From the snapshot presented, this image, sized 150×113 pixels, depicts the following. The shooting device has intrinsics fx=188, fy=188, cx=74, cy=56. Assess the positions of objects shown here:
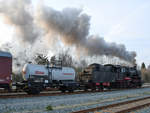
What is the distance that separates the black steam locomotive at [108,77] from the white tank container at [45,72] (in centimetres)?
314

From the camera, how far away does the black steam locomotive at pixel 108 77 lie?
2302 centimetres

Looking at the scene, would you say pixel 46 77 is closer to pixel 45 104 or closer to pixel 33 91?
pixel 33 91

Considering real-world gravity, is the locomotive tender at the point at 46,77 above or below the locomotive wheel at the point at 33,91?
above

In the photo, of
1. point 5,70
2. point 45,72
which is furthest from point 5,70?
point 45,72

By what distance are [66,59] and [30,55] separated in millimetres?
10276

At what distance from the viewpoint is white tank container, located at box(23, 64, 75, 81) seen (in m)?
16.9

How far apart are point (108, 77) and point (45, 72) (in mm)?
10627

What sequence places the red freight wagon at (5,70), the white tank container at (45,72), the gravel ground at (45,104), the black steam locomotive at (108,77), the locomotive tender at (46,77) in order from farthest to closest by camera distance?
the black steam locomotive at (108,77)
the white tank container at (45,72)
the locomotive tender at (46,77)
the red freight wagon at (5,70)
the gravel ground at (45,104)

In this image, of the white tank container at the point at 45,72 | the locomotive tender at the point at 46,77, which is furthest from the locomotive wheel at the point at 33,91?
the white tank container at the point at 45,72

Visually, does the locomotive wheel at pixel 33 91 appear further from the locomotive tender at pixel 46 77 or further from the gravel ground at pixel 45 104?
the gravel ground at pixel 45 104

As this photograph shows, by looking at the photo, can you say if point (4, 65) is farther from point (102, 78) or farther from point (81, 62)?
point (81, 62)

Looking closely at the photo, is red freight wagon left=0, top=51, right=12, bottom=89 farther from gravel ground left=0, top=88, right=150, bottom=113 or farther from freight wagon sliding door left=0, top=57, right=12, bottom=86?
gravel ground left=0, top=88, right=150, bottom=113

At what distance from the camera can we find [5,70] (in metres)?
14.0

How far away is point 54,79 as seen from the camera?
734 inches
